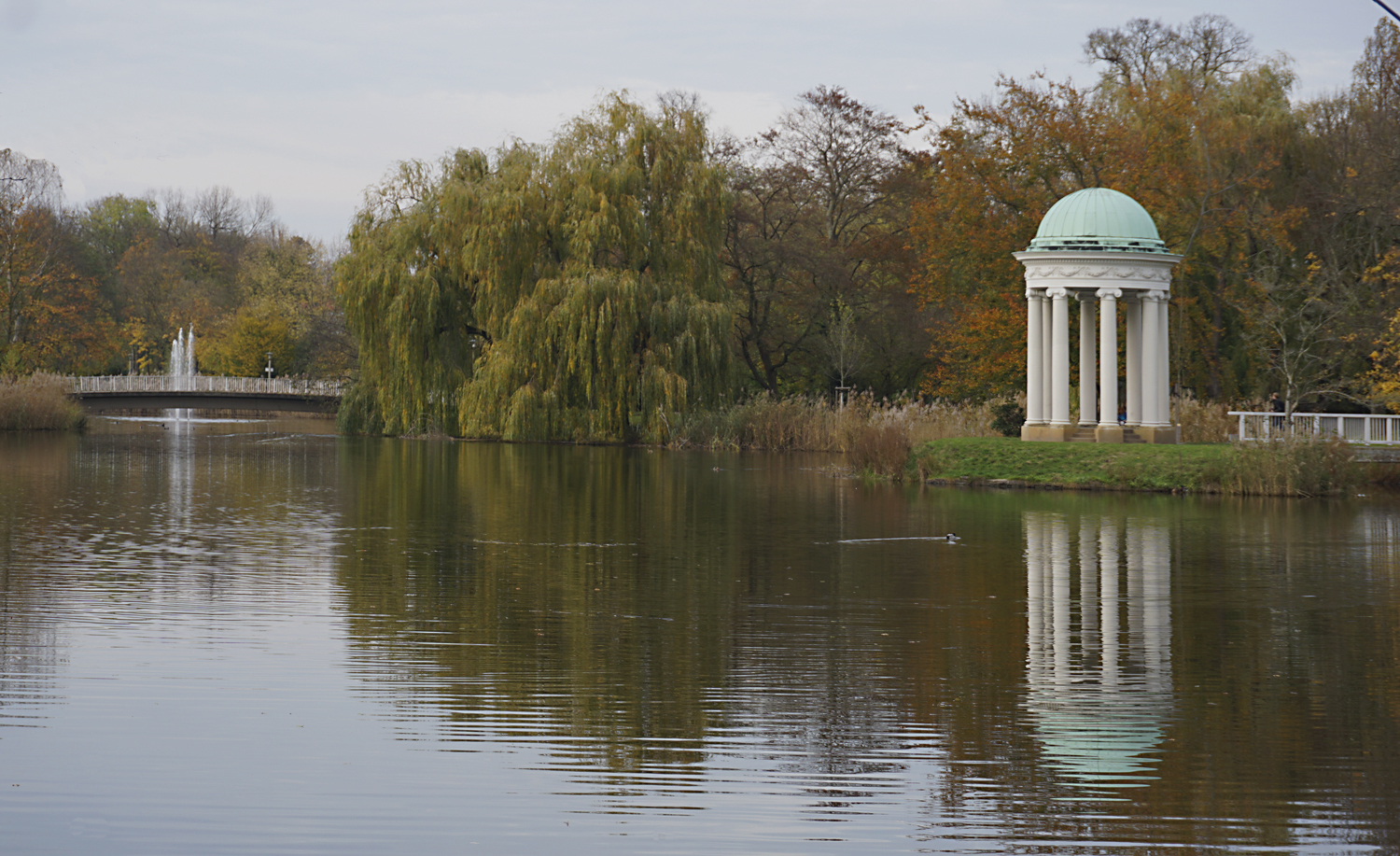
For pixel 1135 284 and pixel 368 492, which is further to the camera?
pixel 1135 284

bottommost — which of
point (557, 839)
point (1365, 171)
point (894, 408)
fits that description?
point (557, 839)

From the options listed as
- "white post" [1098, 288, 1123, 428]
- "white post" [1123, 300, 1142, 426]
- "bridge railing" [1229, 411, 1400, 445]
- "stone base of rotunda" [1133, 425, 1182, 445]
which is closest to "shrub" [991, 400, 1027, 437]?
"white post" [1098, 288, 1123, 428]

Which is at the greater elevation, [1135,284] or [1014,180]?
[1014,180]

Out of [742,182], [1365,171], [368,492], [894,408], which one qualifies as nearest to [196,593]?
[368,492]

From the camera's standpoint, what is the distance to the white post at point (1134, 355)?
37.0 metres

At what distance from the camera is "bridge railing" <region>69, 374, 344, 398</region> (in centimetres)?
7194

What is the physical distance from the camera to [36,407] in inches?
2184

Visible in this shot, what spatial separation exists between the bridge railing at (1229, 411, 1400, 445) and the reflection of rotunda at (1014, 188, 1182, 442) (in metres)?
2.61

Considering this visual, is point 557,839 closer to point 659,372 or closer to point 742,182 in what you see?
point 659,372

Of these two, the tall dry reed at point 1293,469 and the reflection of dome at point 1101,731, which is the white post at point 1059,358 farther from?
the reflection of dome at point 1101,731

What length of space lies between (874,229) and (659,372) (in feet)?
55.6

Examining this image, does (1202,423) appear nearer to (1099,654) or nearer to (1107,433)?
(1107,433)

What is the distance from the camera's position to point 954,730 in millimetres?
8031

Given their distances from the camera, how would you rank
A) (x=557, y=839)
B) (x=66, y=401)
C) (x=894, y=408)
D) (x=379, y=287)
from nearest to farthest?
1. (x=557, y=839)
2. (x=894, y=408)
3. (x=379, y=287)
4. (x=66, y=401)
